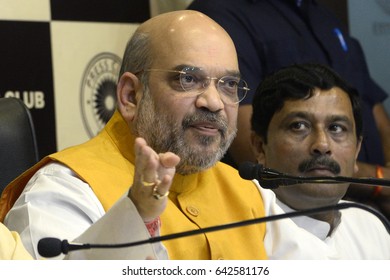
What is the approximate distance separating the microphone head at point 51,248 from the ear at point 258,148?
153cm

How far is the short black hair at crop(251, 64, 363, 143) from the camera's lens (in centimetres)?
295

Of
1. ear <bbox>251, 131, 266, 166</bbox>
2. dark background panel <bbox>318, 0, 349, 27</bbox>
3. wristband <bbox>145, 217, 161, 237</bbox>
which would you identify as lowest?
ear <bbox>251, 131, 266, 166</bbox>

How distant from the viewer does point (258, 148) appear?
306 centimetres

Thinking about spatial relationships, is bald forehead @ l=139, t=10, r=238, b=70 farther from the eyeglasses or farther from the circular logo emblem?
the circular logo emblem

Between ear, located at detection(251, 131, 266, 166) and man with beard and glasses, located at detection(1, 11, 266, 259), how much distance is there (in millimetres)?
503

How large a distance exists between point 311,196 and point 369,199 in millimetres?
624

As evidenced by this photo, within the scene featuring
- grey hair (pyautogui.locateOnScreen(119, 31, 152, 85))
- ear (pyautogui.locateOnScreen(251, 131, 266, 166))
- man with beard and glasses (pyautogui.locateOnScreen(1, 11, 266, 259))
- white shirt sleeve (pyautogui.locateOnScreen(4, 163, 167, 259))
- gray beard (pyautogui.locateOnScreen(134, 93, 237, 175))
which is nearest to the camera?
white shirt sleeve (pyautogui.locateOnScreen(4, 163, 167, 259))

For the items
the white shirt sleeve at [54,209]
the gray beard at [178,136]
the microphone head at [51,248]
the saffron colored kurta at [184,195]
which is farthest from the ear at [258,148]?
the microphone head at [51,248]

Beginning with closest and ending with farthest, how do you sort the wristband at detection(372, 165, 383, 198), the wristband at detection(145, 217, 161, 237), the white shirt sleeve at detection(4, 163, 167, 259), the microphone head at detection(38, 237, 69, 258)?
the microphone head at detection(38, 237, 69, 258) < the wristband at detection(145, 217, 161, 237) < the white shirt sleeve at detection(4, 163, 167, 259) < the wristband at detection(372, 165, 383, 198)

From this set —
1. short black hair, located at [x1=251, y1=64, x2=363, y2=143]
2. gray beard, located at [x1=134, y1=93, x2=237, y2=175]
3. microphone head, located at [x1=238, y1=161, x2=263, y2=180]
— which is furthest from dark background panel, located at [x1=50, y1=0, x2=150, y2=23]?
microphone head, located at [x1=238, y1=161, x2=263, y2=180]

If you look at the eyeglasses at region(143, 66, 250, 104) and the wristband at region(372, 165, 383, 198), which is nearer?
the eyeglasses at region(143, 66, 250, 104)

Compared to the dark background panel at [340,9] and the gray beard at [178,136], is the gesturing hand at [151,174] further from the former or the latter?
the dark background panel at [340,9]
